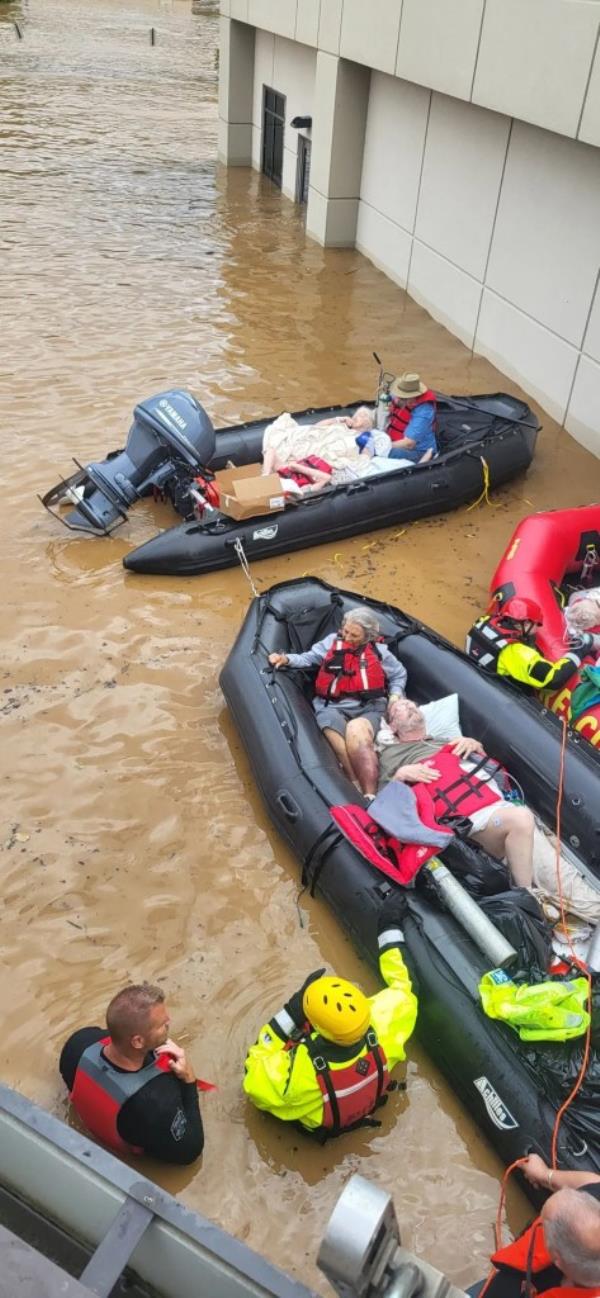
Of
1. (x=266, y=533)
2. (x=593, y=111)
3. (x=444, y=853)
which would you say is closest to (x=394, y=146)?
(x=593, y=111)

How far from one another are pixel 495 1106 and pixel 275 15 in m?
15.4

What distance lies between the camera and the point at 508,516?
715 centimetres

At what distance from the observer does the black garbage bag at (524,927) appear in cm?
352

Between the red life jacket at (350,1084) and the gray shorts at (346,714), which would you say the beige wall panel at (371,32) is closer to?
the gray shorts at (346,714)

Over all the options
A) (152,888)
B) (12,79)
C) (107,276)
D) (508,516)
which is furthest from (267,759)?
(12,79)

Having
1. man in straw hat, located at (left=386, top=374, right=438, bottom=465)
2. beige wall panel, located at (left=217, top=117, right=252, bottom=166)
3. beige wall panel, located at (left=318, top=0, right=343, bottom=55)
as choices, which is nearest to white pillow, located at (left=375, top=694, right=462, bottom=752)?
man in straw hat, located at (left=386, top=374, right=438, bottom=465)

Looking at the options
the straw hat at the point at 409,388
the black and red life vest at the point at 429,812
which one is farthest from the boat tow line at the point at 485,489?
the black and red life vest at the point at 429,812

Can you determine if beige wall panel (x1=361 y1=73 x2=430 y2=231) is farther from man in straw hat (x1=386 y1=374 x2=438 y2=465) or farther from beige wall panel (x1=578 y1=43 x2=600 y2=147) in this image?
man in straw hat (x1=386 y1=374 x2=438 y2=465)

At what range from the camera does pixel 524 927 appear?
361cm

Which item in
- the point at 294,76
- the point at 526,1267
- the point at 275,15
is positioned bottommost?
the point at 526,1267

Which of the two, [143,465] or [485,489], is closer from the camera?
[143,465]

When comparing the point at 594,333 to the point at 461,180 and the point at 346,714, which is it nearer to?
the point at 461,180

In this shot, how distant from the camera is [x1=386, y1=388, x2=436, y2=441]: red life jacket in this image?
23.5 feet

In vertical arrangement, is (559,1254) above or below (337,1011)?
above
